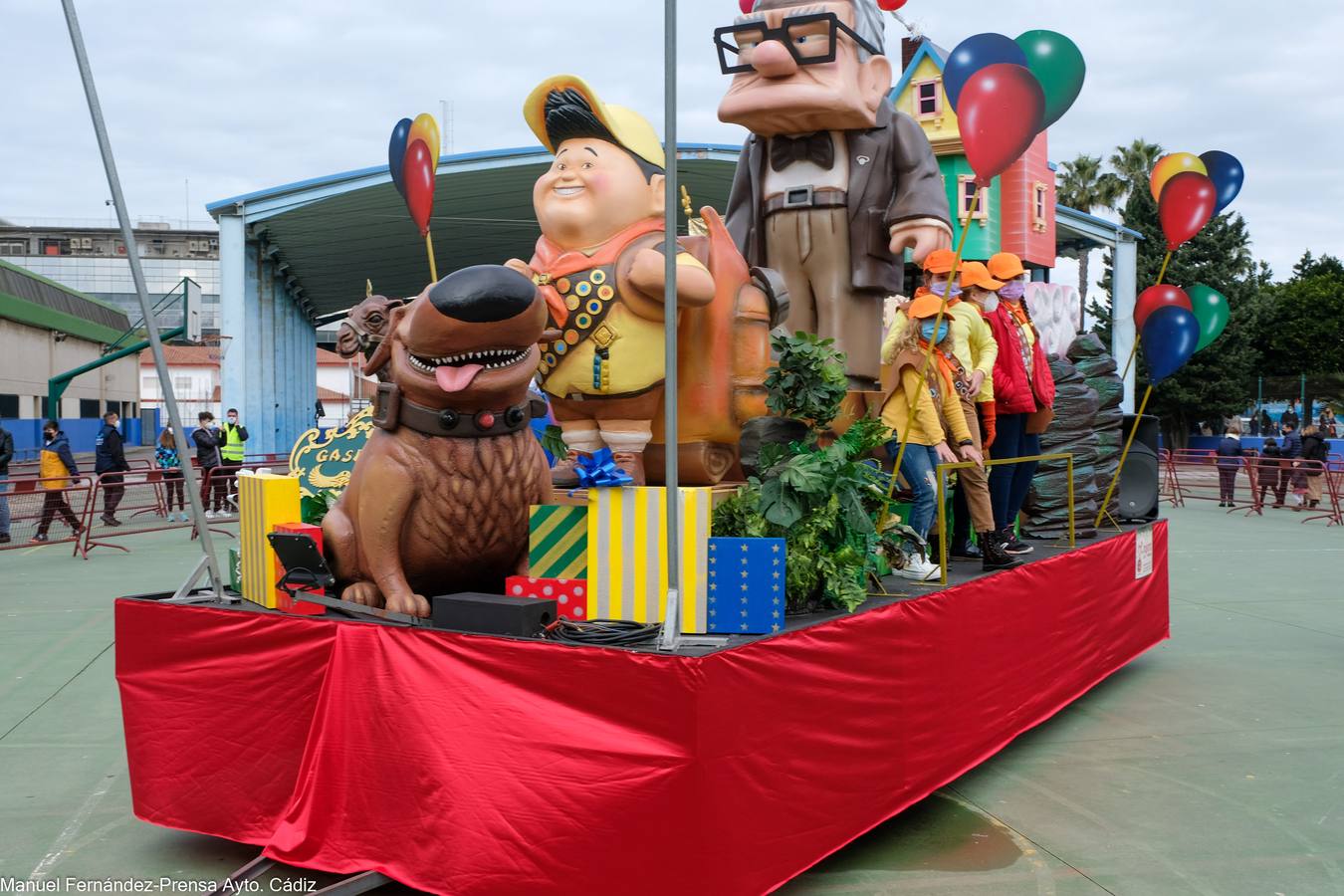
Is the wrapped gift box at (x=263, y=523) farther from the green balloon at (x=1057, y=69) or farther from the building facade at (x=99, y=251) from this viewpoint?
the building facade at (x=99, y=251)

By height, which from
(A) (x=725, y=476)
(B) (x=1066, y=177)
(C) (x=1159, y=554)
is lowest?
(C) (x=1159, y=554)

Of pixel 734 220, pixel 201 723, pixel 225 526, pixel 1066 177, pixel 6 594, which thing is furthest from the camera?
pixel 1066 177

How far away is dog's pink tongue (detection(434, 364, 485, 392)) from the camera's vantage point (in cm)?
346

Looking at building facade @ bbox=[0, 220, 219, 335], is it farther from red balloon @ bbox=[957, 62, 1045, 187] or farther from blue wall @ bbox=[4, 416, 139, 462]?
red balloon @ bbox=[957, 62, 1045, 187]

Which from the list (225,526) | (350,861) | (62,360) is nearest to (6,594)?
(225,526)

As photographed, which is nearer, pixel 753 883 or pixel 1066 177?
pixel 753 883

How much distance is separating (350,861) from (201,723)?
0.74 metres

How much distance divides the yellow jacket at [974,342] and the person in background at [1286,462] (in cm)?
1309

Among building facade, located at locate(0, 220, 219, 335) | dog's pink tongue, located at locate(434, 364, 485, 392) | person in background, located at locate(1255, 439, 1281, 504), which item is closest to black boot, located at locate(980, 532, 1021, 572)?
dog's pink tongue, located at locate(434, 364, 485, 392)

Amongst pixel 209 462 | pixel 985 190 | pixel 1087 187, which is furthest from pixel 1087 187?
pixel 209 462

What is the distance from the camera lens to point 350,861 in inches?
126

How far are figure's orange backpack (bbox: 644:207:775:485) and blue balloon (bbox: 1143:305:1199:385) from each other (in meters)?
2.36

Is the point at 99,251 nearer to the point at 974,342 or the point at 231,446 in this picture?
the point at 231,446

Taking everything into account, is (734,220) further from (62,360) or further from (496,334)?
(62,360)
